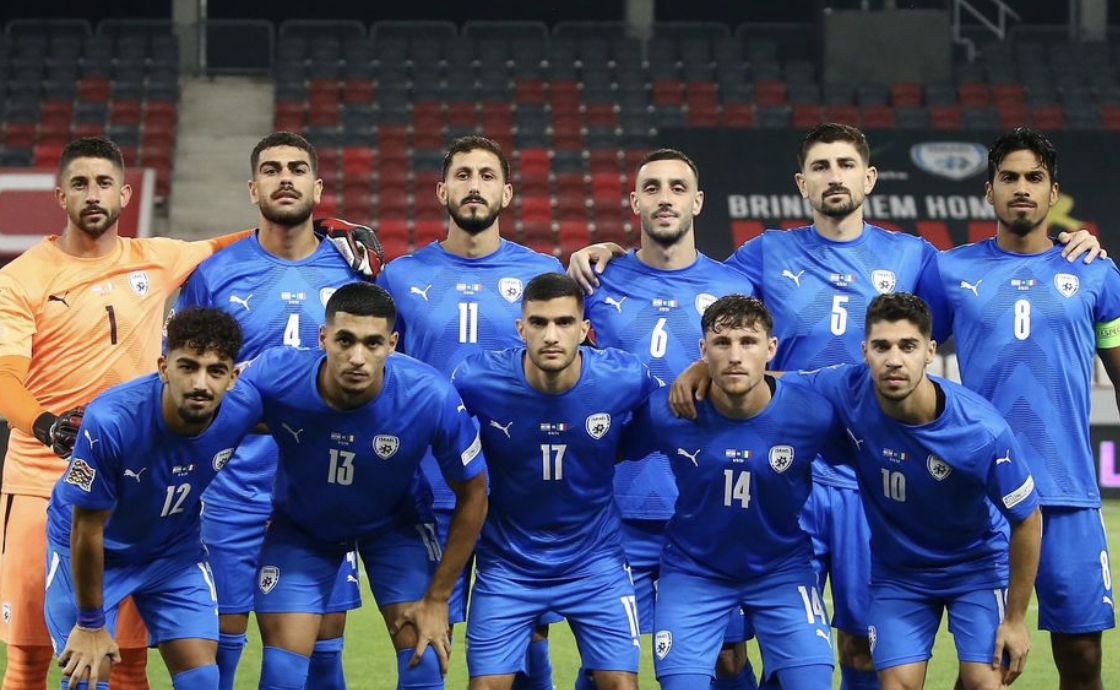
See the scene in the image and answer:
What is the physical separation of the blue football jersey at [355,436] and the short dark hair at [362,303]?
0.22m

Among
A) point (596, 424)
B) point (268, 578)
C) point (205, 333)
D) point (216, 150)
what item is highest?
→ point (216, 150)

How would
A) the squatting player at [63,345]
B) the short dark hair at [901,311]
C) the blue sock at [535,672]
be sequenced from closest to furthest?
the short dark hair at [901,311] → the squatting player at [63,345] → the blue sock at [535,672]

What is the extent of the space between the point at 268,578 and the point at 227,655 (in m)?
0.62

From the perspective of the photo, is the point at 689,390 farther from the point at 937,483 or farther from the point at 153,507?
the point at 153,507

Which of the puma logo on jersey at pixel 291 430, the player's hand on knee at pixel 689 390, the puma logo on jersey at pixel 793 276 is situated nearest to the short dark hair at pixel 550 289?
the player's hand on knee at pixel 689 390

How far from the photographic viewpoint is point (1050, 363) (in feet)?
16.0

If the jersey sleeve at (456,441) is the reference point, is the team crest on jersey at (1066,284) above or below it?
above

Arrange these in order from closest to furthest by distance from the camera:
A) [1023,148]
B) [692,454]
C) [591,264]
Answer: [692,454]
[1023,148]
[591,264]

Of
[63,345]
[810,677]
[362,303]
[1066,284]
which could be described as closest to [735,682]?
[810,677]

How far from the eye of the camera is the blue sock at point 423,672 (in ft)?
15.2

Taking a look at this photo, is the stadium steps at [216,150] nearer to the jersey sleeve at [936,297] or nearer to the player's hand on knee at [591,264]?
the player's hand on knee at [591,264]

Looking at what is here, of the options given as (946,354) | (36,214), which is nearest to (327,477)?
(946,354)

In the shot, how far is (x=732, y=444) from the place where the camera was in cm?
464

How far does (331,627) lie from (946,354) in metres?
7.98
